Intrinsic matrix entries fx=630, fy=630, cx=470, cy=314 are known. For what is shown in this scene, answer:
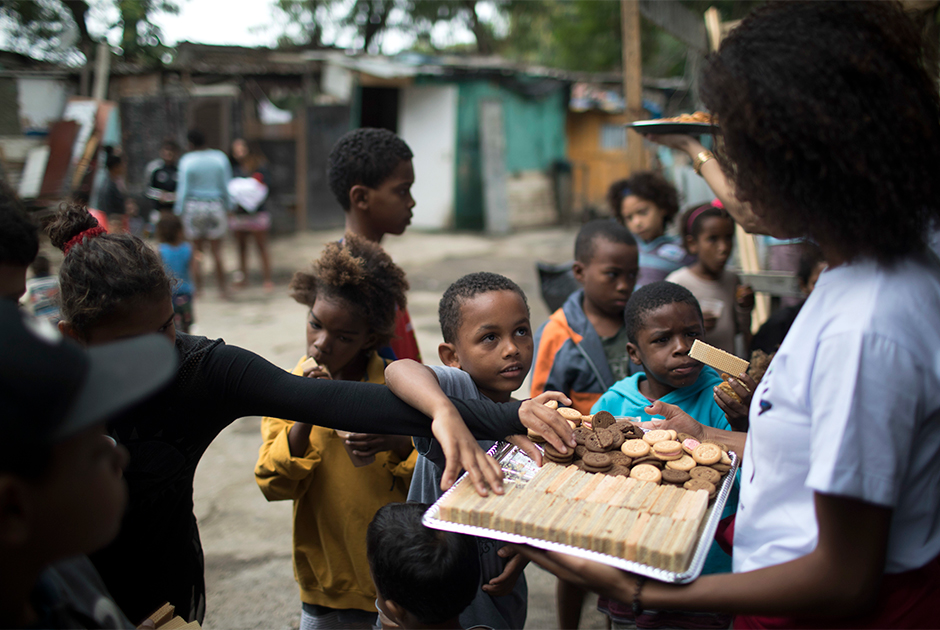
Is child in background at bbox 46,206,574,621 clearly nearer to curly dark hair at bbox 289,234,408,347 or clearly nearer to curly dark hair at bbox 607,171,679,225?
curly dark hair at bbox 289,234,408,347

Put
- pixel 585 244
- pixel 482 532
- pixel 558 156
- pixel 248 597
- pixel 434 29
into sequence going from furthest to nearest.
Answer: pixel 434 29
pixel 558 156
pixel 585 244
pixel 248 597
pixel 482 532

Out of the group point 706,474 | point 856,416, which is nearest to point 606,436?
point 706,474

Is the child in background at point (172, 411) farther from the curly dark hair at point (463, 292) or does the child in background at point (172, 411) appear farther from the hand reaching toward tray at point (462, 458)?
the curly dark hair at point (463, 292)

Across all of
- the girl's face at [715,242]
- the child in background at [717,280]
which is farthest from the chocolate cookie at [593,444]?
the girl's face at [715,242]

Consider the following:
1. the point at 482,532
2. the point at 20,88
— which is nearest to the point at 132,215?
the point at 20,88

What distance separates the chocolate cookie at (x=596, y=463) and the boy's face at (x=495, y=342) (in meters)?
0.50

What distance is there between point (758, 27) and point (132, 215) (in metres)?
10.1

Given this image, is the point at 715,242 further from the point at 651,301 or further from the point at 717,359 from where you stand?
the point at 717,359

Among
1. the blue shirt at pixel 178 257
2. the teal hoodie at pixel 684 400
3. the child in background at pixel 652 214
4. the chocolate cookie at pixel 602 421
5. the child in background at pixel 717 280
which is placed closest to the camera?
the chocolate cookie at pixel 602 421

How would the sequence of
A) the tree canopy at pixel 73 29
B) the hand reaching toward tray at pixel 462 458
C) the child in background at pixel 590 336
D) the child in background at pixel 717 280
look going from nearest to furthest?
the hand reaching toward tray at pixel 462 458, the child in background at pixel 590 336, the child in background at pixel 717 280, the tree canopy at pixel 73 29

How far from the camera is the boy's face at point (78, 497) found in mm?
970

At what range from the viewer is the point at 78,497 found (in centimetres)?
101

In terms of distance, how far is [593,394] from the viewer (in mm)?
3033

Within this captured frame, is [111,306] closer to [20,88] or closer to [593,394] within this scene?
[593,394]
